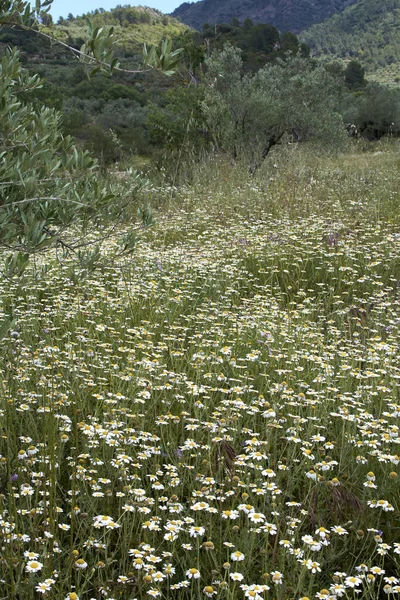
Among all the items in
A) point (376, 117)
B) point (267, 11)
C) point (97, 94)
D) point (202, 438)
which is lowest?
point (202, 438)

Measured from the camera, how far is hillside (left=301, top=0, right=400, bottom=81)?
8569cm

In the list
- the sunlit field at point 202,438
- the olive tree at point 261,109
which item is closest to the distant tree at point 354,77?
the olive tree at point 261,109

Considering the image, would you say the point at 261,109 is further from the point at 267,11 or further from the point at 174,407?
the point at 267,11

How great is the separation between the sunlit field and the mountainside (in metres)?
147

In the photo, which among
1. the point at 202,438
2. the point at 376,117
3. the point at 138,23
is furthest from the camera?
the point at 138,23

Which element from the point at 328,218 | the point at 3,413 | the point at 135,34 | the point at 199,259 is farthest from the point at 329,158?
the point at 135,34

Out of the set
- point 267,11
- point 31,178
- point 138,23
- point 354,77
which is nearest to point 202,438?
point 31,178

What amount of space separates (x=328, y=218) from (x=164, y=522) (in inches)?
241

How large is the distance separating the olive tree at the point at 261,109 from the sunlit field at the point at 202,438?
7.80 m

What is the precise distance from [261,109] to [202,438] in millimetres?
12391

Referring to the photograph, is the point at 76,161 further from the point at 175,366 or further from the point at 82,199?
the point at 175,366

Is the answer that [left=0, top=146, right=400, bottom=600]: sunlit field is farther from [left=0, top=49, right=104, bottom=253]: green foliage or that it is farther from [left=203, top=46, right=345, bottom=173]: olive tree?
[left=203, top=46, right=345, bottom=173]: olive tree

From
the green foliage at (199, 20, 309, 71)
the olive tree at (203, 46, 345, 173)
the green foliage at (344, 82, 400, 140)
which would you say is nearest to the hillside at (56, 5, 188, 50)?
the green foliage at (199, 20, 309, 71)

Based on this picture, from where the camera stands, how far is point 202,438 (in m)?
3.02
